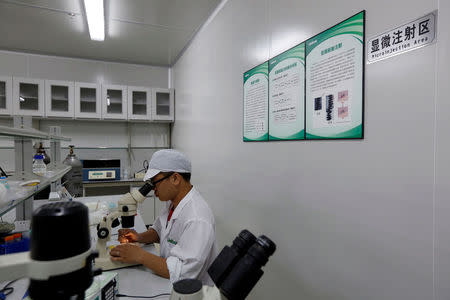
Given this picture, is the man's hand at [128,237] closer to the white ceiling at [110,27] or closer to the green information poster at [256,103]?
the green information poster at [256,103]

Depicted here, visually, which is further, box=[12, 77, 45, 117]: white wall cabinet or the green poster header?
box=[12, 77, 45, 117]: white wall cabinet

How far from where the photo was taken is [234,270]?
0.60 meters

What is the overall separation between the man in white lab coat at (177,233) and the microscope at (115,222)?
43 mm

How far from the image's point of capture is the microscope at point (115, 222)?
1.34m

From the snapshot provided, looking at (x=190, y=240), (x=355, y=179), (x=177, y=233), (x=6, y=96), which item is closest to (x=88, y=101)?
(x=6, y=96)

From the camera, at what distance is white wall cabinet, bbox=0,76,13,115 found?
3.60 metres

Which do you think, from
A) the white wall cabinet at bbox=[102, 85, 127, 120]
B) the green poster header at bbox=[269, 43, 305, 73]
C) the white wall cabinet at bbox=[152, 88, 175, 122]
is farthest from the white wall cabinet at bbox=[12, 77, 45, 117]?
the green poster header at bbox=[269, 43, 305, 73]

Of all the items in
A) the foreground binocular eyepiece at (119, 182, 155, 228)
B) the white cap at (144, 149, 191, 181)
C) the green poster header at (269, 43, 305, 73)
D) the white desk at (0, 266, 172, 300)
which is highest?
the green poster header at (269, 43, 305, 73)

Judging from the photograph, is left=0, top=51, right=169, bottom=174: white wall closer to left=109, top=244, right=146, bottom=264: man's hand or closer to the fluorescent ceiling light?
the fluorescent ceiling light

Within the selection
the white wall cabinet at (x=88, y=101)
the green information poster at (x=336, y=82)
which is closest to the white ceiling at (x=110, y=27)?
the white wall cabinet at (x=88, y=101)

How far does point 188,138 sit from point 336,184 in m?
2.63

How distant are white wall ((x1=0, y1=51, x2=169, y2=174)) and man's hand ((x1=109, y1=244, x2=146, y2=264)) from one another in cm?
344

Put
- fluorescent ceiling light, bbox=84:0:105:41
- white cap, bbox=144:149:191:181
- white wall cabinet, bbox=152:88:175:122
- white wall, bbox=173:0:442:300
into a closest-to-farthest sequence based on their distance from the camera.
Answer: white wall, bbox=173:0:442:300
white cap, bbox=144:149:191:181
fluorescent ceiling light, bbox=84:0:105:41
white wall cabinet, bbox=152:88:175:122

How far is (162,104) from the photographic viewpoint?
4.50m
